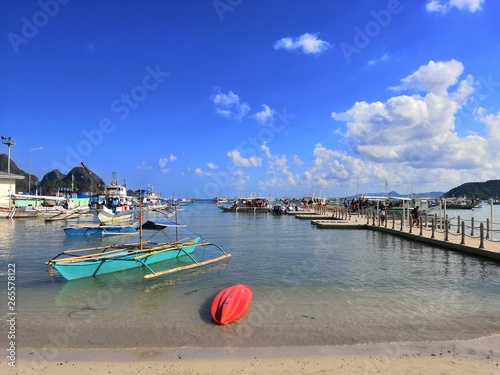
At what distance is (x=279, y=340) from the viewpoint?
761cm

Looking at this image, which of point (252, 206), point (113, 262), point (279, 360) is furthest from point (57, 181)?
point (279, 360)

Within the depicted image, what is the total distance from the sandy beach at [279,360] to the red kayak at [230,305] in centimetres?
158

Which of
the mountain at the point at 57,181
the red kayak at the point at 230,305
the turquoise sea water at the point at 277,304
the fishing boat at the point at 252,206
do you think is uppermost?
the mountain at the point at 57,181

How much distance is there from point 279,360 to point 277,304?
142 inches

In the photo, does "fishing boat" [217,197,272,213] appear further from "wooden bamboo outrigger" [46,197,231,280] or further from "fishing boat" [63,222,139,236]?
"wooden bamboo outrigger" [46,197,231,280]

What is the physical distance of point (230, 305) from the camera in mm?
9148

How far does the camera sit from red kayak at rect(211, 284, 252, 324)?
8.76 metres

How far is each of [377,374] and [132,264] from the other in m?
11.1

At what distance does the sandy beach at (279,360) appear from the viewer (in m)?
6.23

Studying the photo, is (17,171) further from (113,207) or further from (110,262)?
(110,262)

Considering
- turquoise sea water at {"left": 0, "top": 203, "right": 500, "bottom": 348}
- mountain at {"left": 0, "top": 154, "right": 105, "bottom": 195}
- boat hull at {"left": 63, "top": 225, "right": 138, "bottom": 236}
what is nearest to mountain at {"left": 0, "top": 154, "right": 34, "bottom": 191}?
mountain at {"left": 0, "top": 154, "right": 105, "bottom": 195}

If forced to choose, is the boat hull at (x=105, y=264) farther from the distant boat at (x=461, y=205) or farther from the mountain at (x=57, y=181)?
the mountain at (x=57, y=181)

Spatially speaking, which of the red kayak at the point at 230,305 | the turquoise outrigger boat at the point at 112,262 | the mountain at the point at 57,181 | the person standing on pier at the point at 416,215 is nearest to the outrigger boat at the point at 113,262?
the turquoise outrigger boat at the point at 112,262

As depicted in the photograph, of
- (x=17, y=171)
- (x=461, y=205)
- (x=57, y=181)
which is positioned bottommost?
(x=461, y=205)
